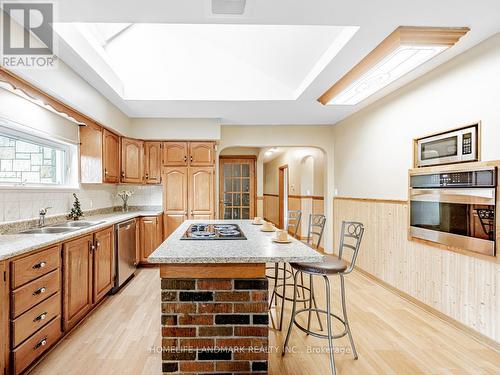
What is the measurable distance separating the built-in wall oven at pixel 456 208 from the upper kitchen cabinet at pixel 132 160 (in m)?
3.90

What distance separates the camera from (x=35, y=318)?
1.87 metres

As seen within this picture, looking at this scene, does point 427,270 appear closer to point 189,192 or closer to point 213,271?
point 213,271

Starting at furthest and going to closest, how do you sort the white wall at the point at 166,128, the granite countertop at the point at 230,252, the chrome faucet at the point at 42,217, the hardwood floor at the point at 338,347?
the white wall at the point at 166,128 < the chrome faucet at the point at 42,217 < the hardwood floor at the point at 338,347 < the granite countertop at the point at 230,252

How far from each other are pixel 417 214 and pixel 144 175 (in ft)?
12.9

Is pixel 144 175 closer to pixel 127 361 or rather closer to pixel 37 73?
pixel 37 73

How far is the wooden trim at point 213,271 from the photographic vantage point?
165 cm

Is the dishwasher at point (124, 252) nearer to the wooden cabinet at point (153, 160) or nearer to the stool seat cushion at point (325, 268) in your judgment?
the wooden cabinet at point (153, 160)

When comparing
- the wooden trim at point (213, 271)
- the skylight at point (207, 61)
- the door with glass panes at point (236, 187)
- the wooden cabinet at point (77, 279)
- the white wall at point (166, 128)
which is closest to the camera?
the wooden trim at point (213, 271)

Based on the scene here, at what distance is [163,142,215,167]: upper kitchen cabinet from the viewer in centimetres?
462

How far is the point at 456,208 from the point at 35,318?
11.1ft

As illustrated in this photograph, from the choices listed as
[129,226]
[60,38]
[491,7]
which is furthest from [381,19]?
[129,226]

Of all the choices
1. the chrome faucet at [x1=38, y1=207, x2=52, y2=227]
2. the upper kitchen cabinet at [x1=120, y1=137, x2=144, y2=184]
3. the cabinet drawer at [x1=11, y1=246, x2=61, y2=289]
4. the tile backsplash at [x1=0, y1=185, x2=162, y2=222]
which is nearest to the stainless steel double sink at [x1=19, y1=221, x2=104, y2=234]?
the chrome faucet at [x1=38, y1=207, x2=52, y2=227]

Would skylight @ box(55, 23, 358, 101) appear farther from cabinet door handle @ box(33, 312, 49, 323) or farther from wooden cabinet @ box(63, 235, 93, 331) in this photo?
cabinet door handle @ box(33, 312, 49, 323)

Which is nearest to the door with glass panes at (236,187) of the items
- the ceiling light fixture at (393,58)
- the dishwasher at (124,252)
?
the dishwasher at (124,252)
